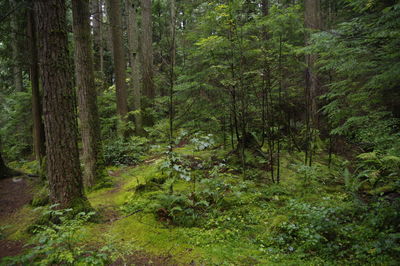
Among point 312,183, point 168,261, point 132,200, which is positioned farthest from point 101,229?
point 312,183

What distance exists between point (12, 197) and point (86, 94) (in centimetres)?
429

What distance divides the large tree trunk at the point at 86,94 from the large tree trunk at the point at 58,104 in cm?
210

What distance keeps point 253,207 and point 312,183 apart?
2.21m

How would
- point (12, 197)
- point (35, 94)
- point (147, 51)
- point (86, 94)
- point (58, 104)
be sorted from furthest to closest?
point (147, 51) → point (35, 94) → point (12, 197) → point (86, 94) → point (58, 104)

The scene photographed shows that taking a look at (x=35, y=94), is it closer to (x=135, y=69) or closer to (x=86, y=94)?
(x=86, y=94)

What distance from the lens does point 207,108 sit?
7.64 metres

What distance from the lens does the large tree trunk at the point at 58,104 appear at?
160 inches

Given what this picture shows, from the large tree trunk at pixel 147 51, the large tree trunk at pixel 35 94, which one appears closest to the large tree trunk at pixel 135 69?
the large tree trunk at pixel 147 51

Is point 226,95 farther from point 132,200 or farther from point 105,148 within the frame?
point 105,148

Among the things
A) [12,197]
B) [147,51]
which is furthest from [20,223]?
[147,51]

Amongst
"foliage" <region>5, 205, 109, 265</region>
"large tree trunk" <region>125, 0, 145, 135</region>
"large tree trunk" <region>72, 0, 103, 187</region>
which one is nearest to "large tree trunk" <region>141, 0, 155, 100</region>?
"large tree trunk" <region>125, 0, 145, 135</region>

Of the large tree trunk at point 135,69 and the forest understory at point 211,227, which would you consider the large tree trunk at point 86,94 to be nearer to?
the forest understory at point 211,227

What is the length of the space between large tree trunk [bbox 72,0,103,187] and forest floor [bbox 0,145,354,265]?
2.37ft

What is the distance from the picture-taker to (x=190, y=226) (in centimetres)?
424
